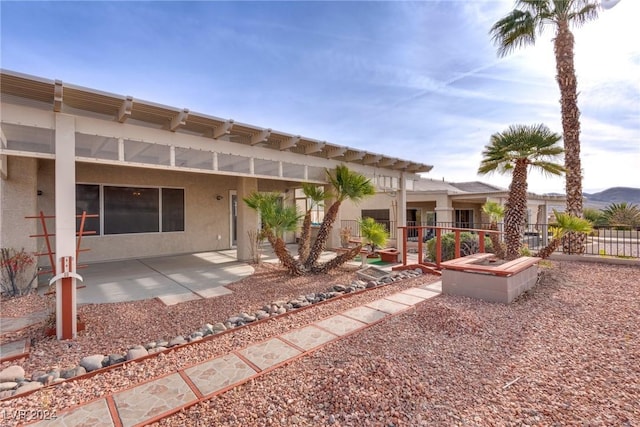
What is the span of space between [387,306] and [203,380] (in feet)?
10.1

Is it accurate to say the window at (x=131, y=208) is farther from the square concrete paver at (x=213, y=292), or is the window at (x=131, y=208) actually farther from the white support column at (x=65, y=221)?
the white support column at (x=65, y=221)

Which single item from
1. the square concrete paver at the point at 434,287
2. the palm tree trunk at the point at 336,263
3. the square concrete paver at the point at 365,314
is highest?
the palm tree trunk at the point at 336,263

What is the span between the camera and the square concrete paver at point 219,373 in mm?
2754

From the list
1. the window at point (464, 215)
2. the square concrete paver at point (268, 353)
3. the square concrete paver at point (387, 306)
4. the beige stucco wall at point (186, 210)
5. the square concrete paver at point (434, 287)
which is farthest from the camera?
the window at point (464, 215)

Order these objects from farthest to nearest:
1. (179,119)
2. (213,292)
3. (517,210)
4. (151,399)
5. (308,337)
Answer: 1. (517,210)
2. (213,292)
3. (179,119)
4. (308,337)
5. (151,399)

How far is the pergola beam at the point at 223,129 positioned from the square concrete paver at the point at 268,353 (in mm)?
4463

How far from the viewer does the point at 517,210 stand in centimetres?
791

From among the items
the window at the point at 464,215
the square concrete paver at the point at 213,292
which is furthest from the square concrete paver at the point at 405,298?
the window at the point at 464,215

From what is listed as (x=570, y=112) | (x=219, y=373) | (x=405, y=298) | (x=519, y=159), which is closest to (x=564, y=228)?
(x=519, y=159)

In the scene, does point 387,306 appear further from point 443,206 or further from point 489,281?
point 443,206

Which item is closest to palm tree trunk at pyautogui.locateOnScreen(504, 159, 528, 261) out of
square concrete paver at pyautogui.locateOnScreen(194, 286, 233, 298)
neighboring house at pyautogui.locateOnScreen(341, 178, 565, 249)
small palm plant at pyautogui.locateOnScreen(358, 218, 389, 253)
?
small palm plant at pyautogui.locateOnScreen(358, 218, 389, 253)

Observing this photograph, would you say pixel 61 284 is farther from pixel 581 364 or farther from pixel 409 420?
Answer: pixel 581 364

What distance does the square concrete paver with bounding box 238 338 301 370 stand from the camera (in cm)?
315

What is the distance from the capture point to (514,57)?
10.2 m
